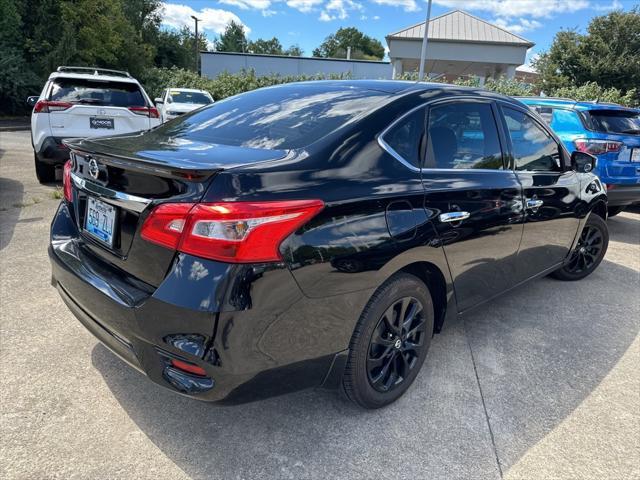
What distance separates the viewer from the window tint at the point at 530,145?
10.6ft

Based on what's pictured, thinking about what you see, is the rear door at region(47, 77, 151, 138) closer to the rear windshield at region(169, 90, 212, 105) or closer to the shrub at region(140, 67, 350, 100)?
the rear windshield at region(169, 90, 212, 105)

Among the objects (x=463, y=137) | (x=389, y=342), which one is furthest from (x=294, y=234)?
(x=463, y=137)

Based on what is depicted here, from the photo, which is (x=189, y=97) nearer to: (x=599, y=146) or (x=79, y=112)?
(x=79, y=112)

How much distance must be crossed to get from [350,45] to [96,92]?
11096 cm

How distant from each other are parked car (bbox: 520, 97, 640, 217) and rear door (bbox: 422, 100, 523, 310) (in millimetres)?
3709

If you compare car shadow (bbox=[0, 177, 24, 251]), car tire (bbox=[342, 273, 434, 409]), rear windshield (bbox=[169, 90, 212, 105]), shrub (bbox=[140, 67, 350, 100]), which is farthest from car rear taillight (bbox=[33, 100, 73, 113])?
shrub (bbox=[140, 67, 350, 100])

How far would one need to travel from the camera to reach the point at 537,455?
7.36ft

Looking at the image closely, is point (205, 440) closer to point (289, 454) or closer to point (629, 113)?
point (289, 454)

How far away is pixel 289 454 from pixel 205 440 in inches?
15.8

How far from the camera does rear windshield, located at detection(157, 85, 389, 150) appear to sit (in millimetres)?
2328

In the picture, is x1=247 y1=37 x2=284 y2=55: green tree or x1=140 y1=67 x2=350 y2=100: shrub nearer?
x1=140 y1=67 x2=350 y2=100: shrub

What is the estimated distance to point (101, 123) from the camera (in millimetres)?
6789

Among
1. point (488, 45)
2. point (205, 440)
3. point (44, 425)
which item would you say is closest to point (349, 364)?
point (205, 440)

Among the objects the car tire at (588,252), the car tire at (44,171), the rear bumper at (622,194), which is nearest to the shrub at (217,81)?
the car tire at (44,171)
